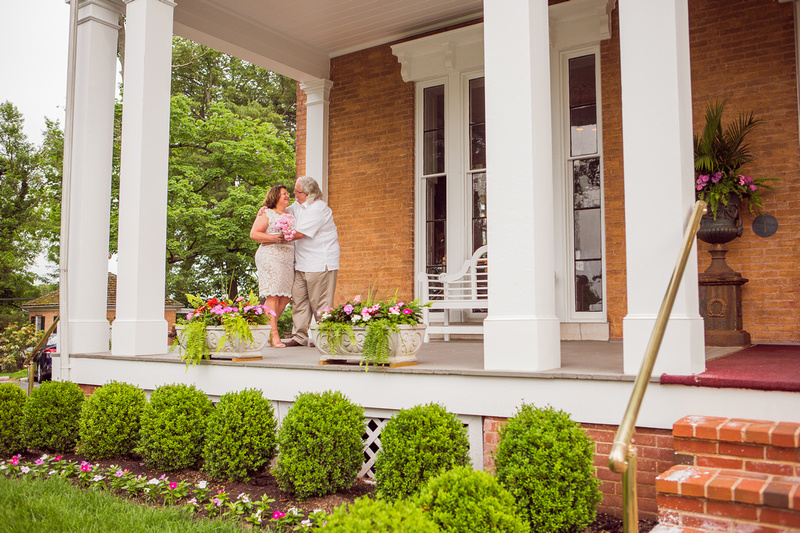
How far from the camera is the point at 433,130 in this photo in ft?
30.4

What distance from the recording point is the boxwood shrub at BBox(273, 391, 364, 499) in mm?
4125

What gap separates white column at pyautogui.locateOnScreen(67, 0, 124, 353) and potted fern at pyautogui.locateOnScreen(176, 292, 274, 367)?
1.59m

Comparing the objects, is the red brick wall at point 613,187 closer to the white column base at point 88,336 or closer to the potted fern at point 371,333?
the potted fern at point 371,333

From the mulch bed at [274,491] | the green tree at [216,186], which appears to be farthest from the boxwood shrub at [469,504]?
the green tree at [216,186]

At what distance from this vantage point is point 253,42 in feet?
29.1

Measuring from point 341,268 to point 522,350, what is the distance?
5.87 meters

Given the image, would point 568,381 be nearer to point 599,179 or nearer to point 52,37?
point 599,179

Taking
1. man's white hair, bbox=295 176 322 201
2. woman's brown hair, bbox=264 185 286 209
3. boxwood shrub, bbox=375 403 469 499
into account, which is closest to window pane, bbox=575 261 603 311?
man's white hair, bbox=295 176 322 201

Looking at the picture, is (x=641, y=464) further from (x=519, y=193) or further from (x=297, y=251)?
(x=297, y=251)

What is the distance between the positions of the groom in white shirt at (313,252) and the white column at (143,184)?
1.41 m

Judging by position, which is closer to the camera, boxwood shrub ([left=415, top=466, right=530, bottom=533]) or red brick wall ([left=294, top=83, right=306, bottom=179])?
boxwood shrub ([left=415, top=466, right=530, bottom=533])

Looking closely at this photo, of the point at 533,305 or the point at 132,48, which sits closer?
the point at 533,305

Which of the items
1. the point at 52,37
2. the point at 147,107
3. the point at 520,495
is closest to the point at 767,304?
the point at 520,495

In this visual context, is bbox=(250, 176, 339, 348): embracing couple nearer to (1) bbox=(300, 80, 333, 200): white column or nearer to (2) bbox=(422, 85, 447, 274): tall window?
(2) bbox=(422, 85, 447, 274): tall window
